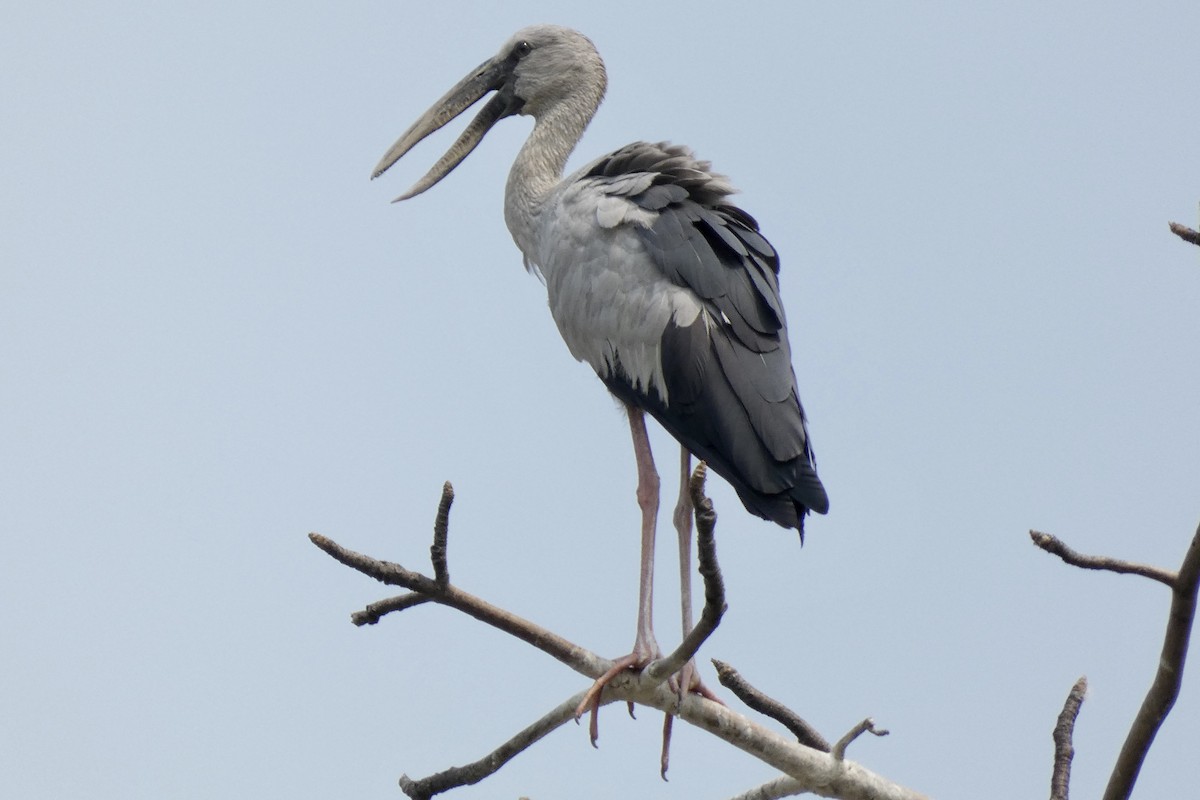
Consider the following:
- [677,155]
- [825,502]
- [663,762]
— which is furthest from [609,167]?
[663,762]

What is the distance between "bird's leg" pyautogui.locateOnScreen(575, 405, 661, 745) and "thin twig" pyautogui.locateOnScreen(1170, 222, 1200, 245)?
7.75 ft

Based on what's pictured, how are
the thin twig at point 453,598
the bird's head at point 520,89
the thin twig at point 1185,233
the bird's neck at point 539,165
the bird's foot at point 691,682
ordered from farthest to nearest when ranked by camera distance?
the bird's head at point 520,89
the bird's neck at point 539,165
the bird's foot at point 691,682
the thin twig at point 453,598
the thin twig at point 1185,233

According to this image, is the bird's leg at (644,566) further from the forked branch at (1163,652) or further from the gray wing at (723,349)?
the forked branch at (1163,652)

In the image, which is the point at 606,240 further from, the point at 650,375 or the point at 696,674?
the point at 696,674

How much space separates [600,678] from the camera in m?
5.07

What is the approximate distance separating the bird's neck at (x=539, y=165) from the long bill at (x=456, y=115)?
405 millimetres

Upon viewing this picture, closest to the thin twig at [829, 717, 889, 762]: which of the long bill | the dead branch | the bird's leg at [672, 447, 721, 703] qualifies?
the dead branch

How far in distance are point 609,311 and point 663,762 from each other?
75.2 inches

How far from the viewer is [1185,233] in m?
3.46

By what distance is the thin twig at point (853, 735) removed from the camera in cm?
419

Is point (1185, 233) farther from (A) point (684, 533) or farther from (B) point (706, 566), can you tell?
(A) point (684, 533)

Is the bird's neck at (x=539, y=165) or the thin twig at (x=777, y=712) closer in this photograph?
the thin twig at (x=777, y=712)

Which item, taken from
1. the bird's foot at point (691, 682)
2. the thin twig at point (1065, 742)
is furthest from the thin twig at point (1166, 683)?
the bird's foot at point (691, 682)

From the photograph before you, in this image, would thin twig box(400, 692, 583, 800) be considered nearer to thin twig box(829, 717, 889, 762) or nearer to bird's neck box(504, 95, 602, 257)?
thin twig box(829, 717, 889, 762)
